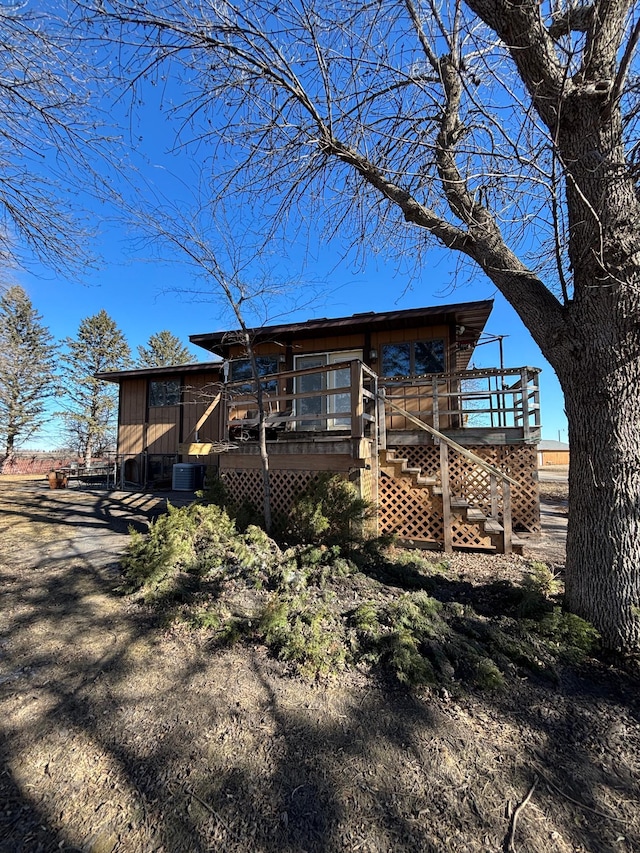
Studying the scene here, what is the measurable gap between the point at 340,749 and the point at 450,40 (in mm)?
5238

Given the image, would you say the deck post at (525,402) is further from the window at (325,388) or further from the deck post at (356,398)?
the window at (325,388)

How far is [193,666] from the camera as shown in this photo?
101 inches

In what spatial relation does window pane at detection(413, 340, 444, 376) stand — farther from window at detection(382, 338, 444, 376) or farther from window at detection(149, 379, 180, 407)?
window at detection(149, 379, 180, 407)

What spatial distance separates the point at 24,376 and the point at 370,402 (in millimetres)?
26249

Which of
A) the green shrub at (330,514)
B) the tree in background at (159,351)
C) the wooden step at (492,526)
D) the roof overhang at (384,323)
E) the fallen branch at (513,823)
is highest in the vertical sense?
the tree in background at (159,351)

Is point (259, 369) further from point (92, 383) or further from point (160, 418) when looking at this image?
point (92, 383)

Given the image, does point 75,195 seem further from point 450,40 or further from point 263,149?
point 450,40

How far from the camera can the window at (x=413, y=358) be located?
885 cm

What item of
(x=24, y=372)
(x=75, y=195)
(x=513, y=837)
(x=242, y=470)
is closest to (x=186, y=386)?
(x=242, y=470)

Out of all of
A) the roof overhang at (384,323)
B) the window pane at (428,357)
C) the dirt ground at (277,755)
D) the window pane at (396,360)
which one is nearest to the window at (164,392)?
the roof overhang at (384,323)

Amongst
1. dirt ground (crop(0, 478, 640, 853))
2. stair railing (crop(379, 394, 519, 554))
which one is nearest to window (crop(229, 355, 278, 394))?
stair railing (crop(379, 394, 519, 554))

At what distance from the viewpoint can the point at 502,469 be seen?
692 centimetres

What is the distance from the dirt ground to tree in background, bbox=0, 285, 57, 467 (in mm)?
25981

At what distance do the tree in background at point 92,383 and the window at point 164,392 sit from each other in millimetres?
11780
